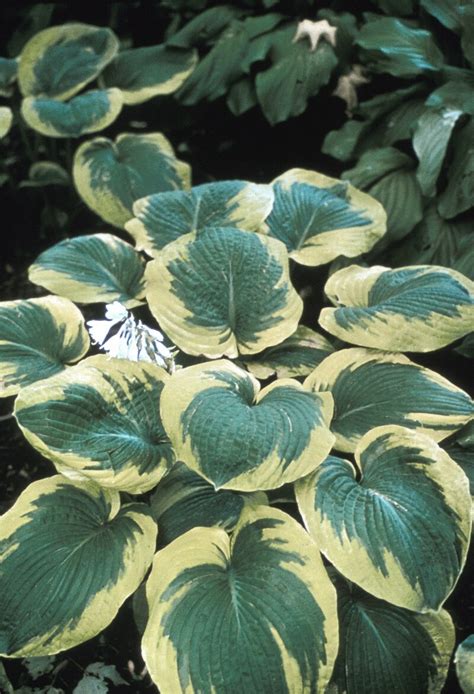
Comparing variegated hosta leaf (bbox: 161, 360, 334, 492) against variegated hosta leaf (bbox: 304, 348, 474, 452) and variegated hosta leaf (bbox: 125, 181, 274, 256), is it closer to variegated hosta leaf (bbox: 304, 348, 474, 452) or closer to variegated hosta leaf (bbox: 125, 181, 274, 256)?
variegated hosta leaf (bbox: 304, 348, 474, 452)

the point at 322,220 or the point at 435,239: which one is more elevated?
the point at 322,220

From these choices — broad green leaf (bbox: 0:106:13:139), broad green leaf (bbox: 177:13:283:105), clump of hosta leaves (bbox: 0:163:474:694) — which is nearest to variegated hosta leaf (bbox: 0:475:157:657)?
clump of hosta leaves (bbox: 0:163:474:694)

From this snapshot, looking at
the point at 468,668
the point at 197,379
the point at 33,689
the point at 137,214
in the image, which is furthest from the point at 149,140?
the point at 468,668

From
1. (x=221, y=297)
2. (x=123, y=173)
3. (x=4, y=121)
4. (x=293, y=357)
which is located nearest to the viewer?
(x=221, y=297)

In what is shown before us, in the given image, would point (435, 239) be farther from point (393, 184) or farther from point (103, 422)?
point (103, 422)

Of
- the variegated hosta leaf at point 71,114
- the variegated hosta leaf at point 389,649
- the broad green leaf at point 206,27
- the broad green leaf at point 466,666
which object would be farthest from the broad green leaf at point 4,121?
the broad green leaf at point 466,666

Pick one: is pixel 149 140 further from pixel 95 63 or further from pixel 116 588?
pixel 116 588

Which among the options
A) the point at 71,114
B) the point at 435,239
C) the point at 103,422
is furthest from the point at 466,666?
the point at 71,114
